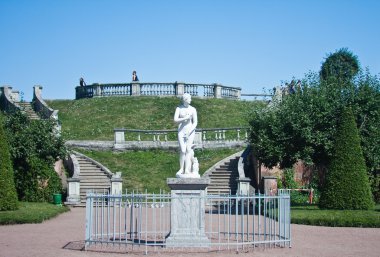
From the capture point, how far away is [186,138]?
18.3 meters

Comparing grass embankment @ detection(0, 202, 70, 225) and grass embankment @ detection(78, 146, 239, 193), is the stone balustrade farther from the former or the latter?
grass embankment @ detection(0, 202, 70, 225)

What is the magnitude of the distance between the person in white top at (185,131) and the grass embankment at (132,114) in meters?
27.2

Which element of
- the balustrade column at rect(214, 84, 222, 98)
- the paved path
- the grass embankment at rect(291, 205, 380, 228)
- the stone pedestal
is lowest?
the paved path

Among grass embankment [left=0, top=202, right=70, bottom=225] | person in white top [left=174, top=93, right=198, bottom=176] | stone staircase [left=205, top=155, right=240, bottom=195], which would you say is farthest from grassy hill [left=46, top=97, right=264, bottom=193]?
person in white top [left=174, top=93, right=198, bottom=176]

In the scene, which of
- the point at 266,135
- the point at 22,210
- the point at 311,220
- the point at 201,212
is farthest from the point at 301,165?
the point at 201,212

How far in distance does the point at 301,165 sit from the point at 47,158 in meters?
16.0

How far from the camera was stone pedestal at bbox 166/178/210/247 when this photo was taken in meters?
17.3

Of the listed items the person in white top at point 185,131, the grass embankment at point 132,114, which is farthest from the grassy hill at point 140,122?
the person in white top at point 185,131

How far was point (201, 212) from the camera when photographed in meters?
17.3

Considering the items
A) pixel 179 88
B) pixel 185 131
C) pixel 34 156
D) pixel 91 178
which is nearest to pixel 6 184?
pixel 34 156

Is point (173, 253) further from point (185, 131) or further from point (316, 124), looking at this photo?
point (316, 124)

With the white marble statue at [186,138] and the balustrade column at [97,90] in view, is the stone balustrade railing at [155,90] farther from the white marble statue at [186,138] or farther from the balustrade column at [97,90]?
the white marble statue at [186,138]

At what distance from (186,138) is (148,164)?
71.2 ft

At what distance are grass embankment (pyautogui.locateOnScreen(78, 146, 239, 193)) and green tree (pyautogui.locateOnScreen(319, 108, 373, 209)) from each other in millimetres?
11276
